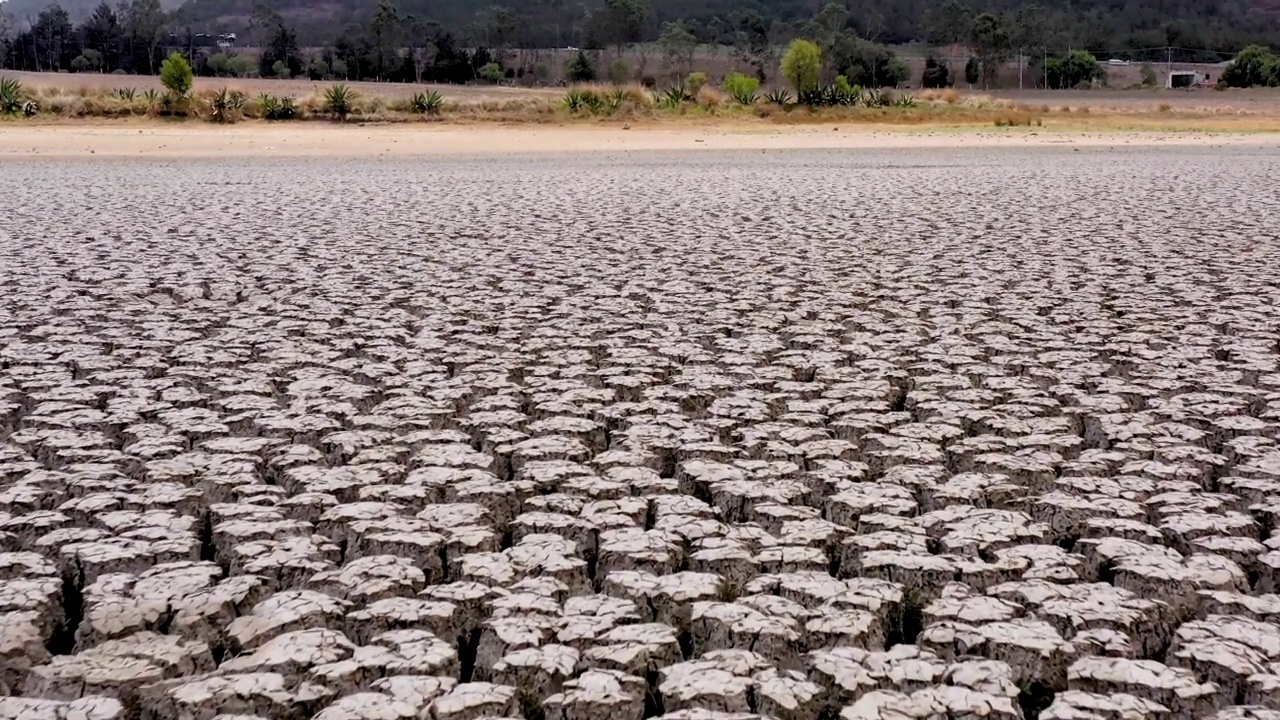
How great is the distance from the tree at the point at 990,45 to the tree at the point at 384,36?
42.7 metres

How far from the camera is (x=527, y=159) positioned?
16469 mm

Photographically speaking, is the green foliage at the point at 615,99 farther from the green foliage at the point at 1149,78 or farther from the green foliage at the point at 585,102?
the green foliage at the point at 1149,78

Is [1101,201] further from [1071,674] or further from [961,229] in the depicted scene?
[1071,674]

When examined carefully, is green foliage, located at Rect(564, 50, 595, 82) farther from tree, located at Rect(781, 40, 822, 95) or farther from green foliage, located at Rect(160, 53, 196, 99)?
green foliage, located at Rect(160, 53, 196, 99)

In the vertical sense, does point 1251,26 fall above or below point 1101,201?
above

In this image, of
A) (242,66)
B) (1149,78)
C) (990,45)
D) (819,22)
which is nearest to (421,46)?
(242,66)

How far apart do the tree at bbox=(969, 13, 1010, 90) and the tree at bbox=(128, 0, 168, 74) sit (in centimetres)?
5863

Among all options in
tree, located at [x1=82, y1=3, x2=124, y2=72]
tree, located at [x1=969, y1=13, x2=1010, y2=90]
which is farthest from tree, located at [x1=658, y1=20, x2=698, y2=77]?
tree, located at [x1=82, y1=3, x2=124, y2=72]

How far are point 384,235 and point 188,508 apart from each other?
4805mm

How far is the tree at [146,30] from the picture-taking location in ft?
300

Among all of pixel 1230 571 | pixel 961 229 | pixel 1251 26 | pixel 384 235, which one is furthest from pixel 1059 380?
pixel 1251 26

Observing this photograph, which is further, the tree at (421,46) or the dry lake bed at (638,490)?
the tree at (421,46)

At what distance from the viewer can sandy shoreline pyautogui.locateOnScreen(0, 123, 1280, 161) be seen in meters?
18.5

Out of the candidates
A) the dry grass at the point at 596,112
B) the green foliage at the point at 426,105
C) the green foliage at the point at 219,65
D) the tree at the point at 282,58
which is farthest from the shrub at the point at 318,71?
the green foliage at the point at 426,105
